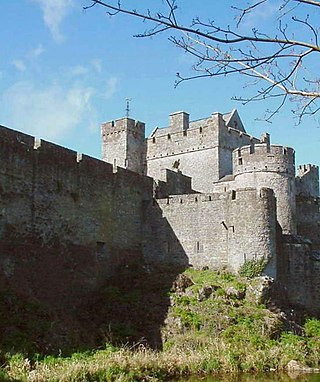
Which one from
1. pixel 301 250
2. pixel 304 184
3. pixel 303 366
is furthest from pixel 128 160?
pixel 303 366

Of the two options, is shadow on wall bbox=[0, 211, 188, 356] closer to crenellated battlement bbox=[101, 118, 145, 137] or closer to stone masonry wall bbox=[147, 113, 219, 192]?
stone masonry wall bbox=[147, 113, 219, 192]

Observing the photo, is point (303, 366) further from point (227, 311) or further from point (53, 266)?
point (53, 266)

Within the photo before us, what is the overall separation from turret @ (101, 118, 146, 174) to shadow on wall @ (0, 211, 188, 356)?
11212 mm

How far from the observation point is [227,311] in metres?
21.1

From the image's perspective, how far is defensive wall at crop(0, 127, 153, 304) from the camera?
1998 cm

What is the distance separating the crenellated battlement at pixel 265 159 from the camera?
1093 inches

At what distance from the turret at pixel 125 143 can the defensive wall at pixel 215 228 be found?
33.2 ft

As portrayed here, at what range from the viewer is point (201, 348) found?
62.5 feet

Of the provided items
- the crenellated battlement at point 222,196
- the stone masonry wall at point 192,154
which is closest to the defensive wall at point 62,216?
the crenellated battlement at point 222,196

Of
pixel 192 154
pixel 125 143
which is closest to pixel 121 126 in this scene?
pixel 125 143

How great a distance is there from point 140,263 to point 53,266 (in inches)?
195

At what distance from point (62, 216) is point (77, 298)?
2991 millimetres

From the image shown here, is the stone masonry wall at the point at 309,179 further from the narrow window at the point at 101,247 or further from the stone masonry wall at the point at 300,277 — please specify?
the narrow window at the point at 101,247

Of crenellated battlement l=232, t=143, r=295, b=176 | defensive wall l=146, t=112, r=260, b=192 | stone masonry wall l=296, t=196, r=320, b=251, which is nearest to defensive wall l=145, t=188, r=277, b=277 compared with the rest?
crenellated battlement l=232, t=143, r=295, b=176
